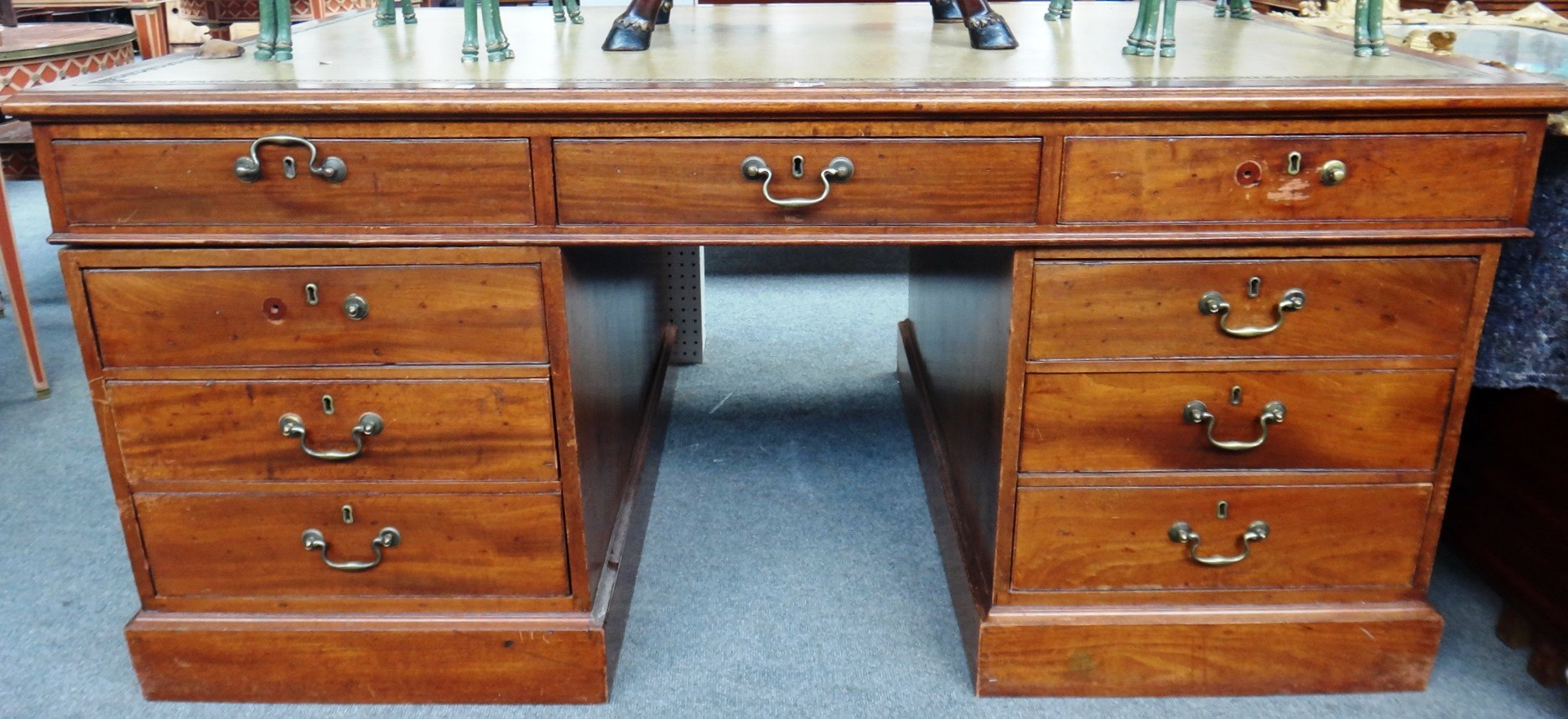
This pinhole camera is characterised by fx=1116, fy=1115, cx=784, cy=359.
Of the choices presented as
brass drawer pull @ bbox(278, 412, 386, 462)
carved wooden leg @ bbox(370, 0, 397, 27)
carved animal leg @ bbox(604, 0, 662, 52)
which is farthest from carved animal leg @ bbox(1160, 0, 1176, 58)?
carved wooden leg @ bbox(370, 0, 397, 27)

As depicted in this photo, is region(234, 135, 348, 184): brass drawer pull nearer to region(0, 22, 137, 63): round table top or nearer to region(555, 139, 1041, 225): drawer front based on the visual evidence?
region(555, 139, 1041, 225): drawer front

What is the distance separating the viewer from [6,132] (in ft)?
9.02

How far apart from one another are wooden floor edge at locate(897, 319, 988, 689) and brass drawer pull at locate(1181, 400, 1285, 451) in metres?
0.37

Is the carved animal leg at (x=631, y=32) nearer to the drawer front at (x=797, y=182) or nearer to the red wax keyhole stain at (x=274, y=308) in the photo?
the drawer front at (x=797, y=182)

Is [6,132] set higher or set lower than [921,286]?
higher

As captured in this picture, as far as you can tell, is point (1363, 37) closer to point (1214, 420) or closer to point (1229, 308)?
point (1229, 308)

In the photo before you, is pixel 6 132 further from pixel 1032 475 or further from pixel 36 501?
pixel 1032 475

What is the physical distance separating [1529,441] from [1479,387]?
14 cm

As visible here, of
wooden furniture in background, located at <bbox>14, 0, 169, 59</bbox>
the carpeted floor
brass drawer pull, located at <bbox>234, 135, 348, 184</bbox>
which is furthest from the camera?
wooden furniture in background, located at <bbox>14, 0, 169, 59</bbox>

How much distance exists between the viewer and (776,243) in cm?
130

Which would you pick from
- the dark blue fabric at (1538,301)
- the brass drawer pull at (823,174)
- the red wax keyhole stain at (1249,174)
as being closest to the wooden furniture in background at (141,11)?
the brass drawer pull at (823,174)

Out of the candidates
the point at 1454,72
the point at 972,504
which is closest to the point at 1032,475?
the point at 972,504

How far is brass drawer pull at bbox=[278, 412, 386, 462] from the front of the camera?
1.37 m

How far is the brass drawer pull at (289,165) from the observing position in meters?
1.23
